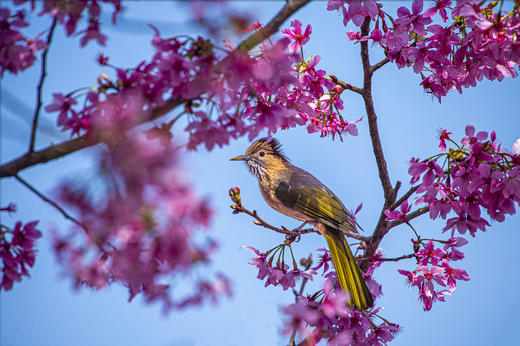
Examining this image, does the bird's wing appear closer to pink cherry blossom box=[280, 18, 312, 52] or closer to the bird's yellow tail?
the bird's yellow tail

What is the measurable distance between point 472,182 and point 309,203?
1.17 metres

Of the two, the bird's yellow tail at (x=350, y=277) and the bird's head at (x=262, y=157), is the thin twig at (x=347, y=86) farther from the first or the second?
the bird's head at (x=262, y=157)

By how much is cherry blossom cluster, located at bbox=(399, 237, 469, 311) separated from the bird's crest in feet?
4.11

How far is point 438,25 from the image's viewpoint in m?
1.79

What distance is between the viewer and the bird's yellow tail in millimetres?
1937

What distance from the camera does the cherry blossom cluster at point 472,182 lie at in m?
1.52

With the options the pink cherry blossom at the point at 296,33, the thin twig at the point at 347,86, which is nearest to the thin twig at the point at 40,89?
the pink cherry blossom at the point at 296,33

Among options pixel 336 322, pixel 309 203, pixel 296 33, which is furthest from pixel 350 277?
pixel 296 33

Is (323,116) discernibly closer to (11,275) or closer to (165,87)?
(165,87)

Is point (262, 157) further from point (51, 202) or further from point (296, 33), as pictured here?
point (51, 202)

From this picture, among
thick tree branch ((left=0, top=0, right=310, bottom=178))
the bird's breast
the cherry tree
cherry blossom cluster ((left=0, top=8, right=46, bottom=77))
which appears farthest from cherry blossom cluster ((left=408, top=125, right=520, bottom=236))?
cherry blossom cluster ((left=0, top=8, right=46, bottom=77))

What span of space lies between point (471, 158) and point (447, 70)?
1.58 feet

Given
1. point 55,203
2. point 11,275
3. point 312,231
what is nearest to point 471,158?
point 312,231

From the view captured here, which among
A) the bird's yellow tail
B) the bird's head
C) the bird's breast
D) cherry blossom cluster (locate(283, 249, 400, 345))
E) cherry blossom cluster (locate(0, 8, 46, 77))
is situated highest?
the bird's head
